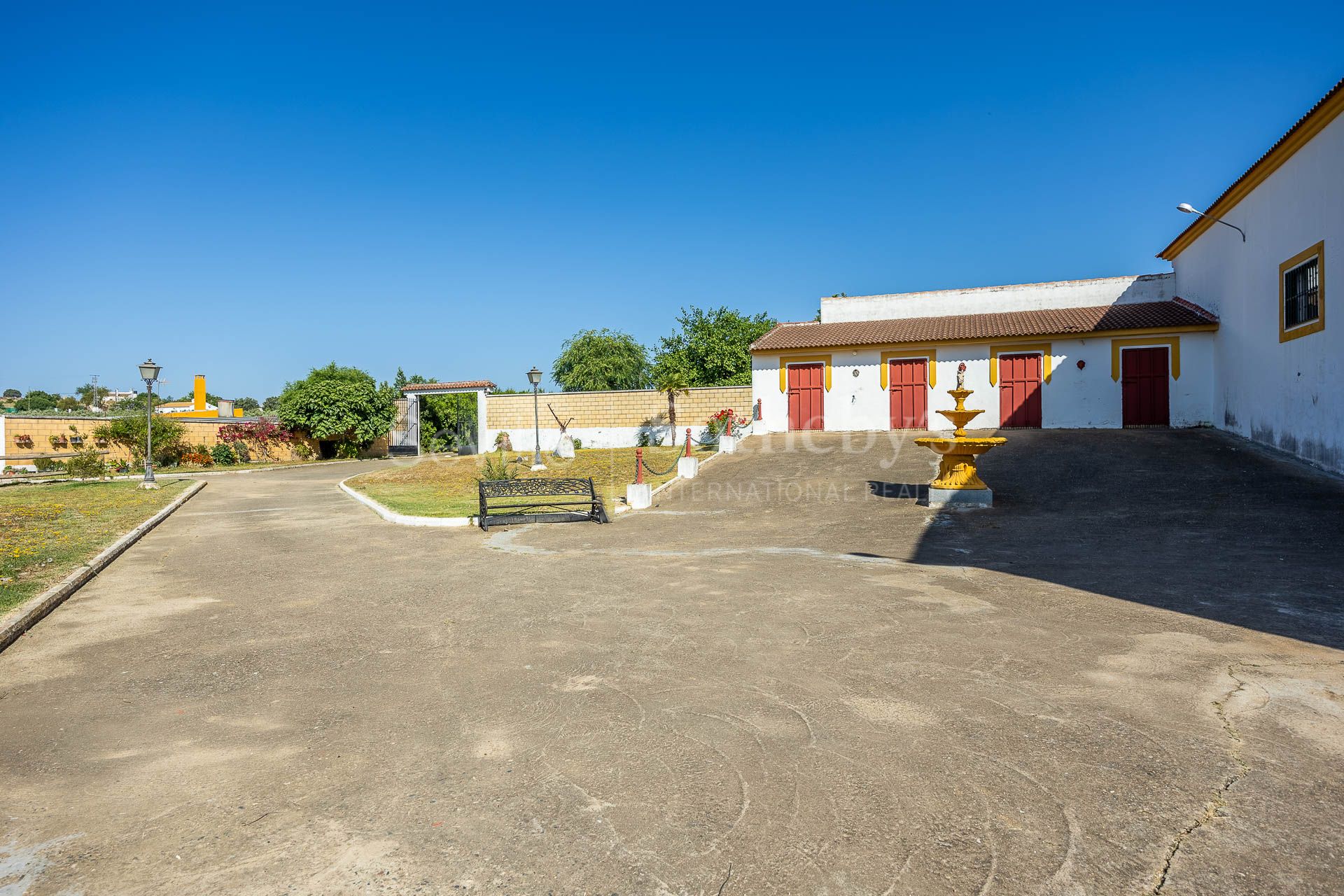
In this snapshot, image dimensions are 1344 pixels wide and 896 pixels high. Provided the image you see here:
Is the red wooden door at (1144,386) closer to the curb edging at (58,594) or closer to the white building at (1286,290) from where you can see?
the white building at (1286,290)

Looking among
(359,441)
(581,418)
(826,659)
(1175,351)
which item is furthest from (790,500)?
(359,441)

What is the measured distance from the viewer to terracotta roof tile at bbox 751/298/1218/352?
75.4ft

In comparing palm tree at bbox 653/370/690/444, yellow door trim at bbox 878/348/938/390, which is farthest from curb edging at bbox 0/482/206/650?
yellow door trim at bbox 878/348/938/390

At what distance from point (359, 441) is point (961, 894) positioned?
4072cm

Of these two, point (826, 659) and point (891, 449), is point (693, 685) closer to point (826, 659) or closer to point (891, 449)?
point (826, 659)

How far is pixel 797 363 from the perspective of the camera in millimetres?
26656

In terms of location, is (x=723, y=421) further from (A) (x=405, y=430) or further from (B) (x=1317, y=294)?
(A) (x=405, y=430)

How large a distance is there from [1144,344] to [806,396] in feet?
33.8

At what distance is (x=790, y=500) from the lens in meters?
14.7

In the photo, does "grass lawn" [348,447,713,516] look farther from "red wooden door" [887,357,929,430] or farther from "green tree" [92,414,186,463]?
"green tree" [92,414,186,463]

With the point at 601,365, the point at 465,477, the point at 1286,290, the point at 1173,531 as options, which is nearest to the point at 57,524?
the point at 465,477

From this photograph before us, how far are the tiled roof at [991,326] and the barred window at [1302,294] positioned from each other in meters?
6.27

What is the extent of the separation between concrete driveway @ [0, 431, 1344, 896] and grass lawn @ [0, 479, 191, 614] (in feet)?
2.43

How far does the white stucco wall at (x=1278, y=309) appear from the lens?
527 inches
